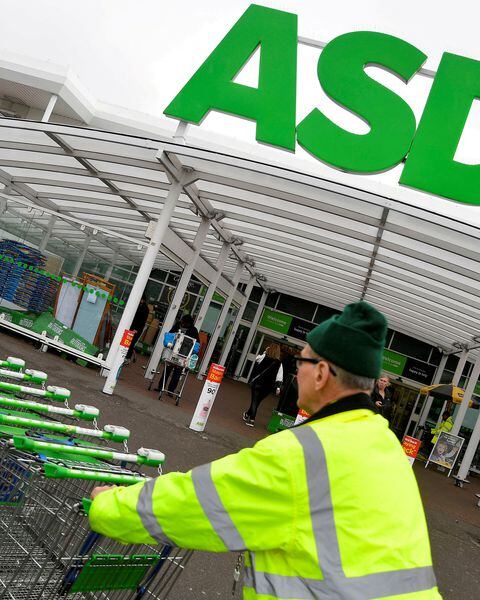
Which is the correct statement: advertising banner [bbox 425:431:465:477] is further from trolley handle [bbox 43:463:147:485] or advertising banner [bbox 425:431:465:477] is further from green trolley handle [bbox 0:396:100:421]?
trolley handle [bbox 43:463:147:485]

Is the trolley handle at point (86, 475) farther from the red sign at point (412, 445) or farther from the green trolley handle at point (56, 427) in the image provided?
the red sign at point (412, 445)

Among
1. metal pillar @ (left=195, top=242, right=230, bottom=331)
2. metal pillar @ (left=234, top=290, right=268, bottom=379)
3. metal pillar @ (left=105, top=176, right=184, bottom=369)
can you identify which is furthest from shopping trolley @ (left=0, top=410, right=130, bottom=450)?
metal pillar @ (left=234, top=290, right=268, bottom=379)

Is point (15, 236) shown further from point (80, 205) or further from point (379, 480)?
point (379, 480)

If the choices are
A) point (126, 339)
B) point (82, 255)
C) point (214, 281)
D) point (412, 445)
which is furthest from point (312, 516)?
point (214, 281)

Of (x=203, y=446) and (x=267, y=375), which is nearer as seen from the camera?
(x=203, y=446)

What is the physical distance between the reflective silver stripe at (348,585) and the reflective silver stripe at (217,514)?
0.46 ft

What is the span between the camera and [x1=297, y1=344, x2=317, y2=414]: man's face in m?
2.22

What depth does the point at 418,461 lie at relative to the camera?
76.8 ft

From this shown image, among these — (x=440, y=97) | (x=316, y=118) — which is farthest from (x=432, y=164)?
(x=316, y=118)

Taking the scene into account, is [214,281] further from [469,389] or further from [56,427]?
[56,427]

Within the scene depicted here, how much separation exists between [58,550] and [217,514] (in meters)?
→ 1.16

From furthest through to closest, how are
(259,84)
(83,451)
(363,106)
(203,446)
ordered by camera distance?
(259,84) → (363,106) → (203,446) → (83,451)

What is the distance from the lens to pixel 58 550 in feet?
9.18

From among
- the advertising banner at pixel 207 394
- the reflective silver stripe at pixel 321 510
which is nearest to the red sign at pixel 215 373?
the advertising banner at pixel 207 394
